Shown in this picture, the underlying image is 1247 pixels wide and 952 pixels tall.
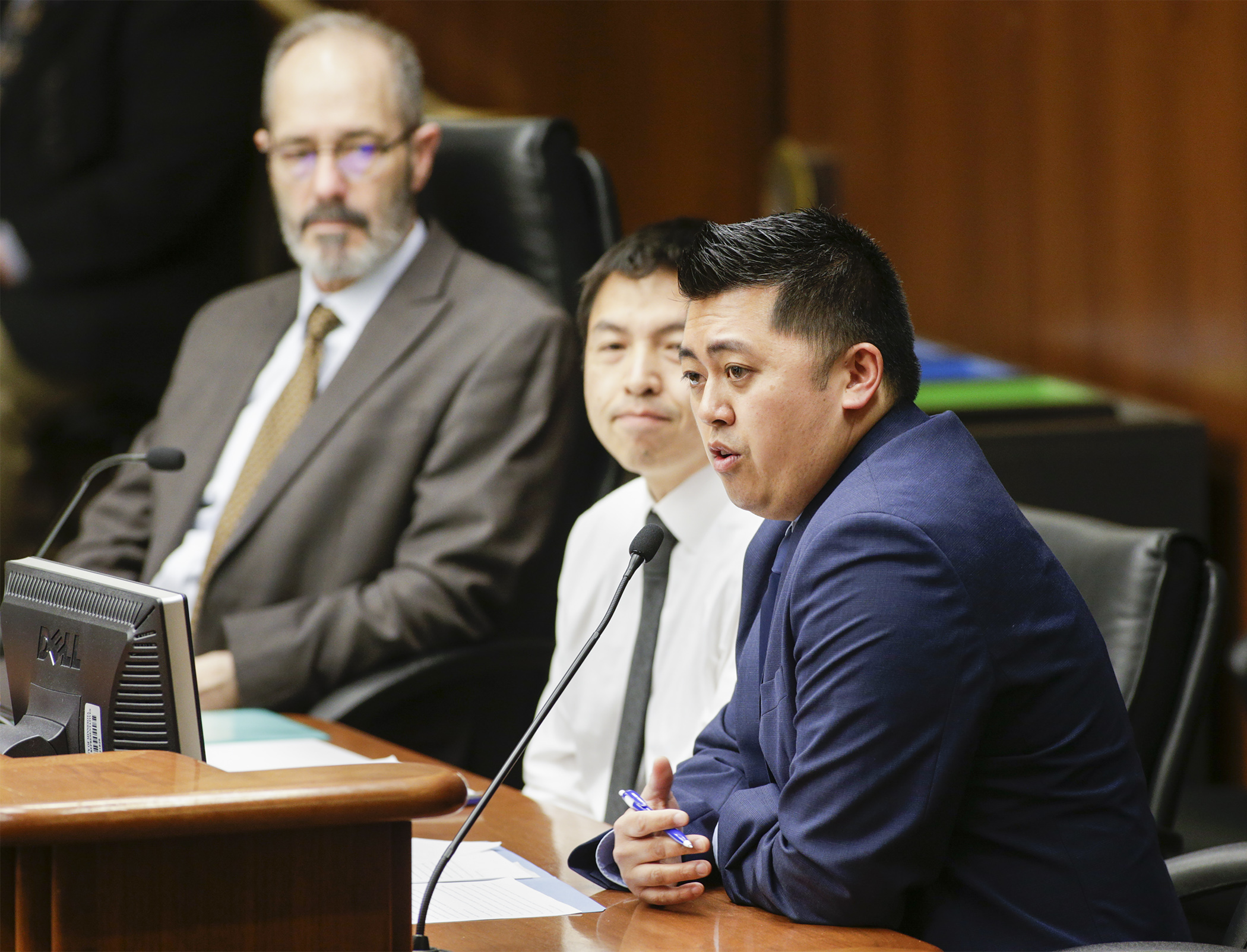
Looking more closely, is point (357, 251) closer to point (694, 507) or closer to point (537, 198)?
point (537, 198)

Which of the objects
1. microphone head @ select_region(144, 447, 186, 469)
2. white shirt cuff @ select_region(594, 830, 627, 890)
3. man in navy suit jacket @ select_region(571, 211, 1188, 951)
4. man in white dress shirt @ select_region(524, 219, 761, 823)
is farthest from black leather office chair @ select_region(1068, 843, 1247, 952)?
microphone head @ select_region(144, 447, 186, 469)

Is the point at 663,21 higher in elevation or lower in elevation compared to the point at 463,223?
higher

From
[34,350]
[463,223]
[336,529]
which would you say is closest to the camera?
[336,529]

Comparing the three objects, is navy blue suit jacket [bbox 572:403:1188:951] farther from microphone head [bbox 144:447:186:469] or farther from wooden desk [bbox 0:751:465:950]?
microphone head [bbox 144:447:186:469]

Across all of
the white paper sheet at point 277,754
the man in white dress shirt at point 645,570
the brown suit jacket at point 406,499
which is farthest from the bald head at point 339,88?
the white paper sheet at point 277,754

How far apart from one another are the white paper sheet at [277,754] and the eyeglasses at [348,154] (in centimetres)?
110

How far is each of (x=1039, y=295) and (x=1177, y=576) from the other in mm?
1887

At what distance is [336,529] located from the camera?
2.22 meters

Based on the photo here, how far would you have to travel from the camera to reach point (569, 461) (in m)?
2.32

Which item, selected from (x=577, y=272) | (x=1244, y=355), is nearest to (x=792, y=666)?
(x=577, y=272)

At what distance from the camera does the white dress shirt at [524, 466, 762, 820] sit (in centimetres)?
161

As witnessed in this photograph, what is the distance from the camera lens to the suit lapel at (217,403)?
2.40 m

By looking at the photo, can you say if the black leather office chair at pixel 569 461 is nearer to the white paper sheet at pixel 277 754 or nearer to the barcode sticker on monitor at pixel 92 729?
the white paper sheet at pixel 277 754

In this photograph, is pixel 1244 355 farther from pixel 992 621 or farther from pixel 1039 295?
pixel 992 621
